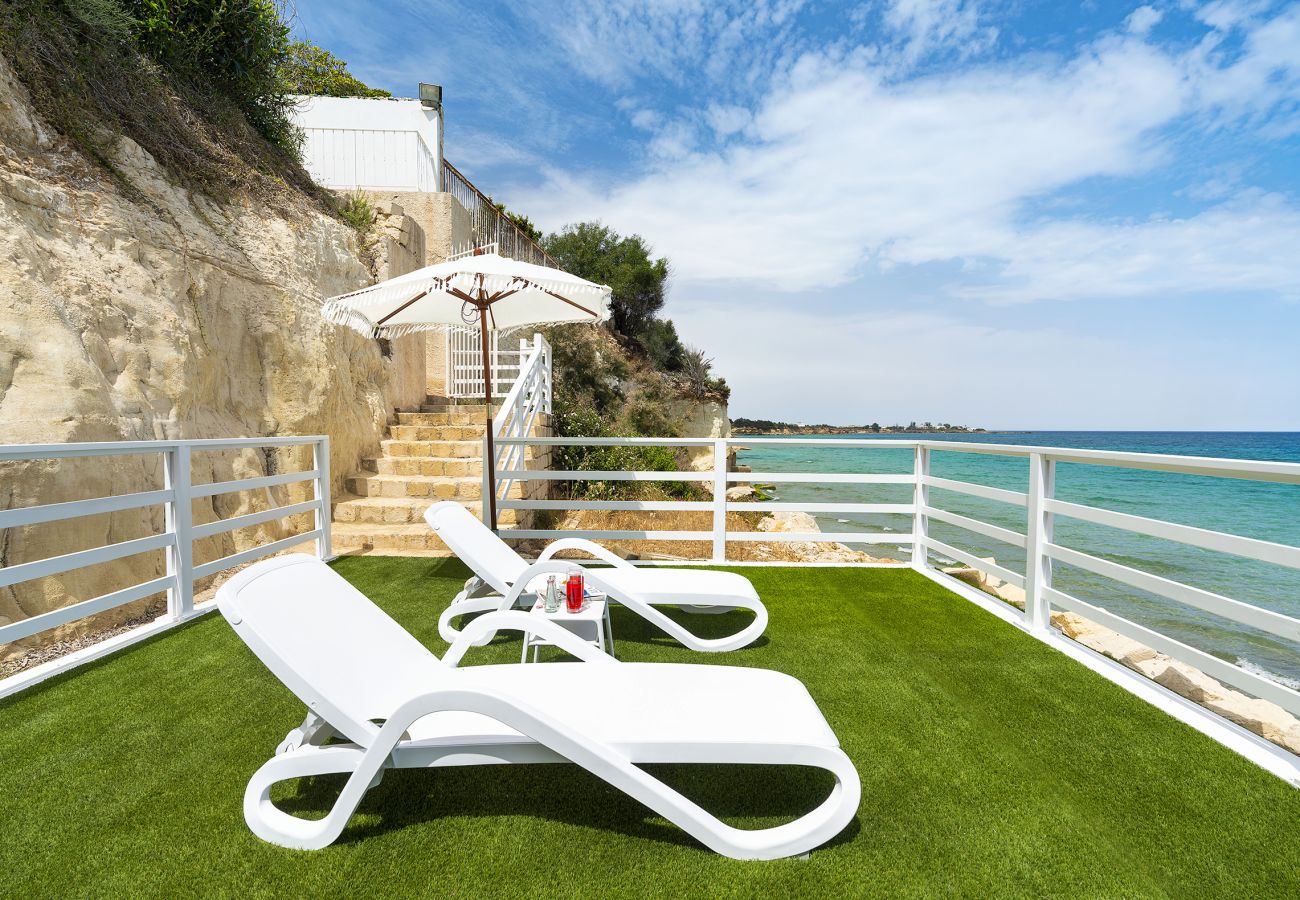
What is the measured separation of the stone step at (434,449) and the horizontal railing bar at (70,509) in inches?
178

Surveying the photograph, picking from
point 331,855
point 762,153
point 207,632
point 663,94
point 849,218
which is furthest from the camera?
point 663,94

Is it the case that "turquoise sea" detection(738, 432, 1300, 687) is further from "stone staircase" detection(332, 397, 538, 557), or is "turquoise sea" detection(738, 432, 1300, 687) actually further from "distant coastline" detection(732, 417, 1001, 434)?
"distant coastline" detection(732, 417, 1001, 434)

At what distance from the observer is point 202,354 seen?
6.43 meters

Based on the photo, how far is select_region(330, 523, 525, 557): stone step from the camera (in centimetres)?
666

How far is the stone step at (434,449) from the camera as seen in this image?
8.53 metres

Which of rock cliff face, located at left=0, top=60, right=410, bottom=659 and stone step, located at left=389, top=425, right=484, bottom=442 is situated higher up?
rock cliff face, located at left=0, top=60, right=410, bottom=659

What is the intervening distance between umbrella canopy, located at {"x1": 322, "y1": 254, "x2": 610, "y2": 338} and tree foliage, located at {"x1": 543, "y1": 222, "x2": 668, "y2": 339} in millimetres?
12000

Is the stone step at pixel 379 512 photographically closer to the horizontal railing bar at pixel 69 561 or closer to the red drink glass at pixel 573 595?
the horizontal railing bar at pixel 69 561

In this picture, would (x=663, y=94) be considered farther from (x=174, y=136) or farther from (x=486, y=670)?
(x=486, y=670)

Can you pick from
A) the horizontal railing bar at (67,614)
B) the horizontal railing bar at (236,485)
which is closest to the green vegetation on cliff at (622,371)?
the horizontal railing bar at (236,485)

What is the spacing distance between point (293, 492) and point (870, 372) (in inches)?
629

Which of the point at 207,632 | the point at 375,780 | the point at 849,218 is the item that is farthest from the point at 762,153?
the point at 375,780

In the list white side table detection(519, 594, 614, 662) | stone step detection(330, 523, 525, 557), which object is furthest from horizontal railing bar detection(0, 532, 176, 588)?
stone step detection(330, 523, 525, 557)

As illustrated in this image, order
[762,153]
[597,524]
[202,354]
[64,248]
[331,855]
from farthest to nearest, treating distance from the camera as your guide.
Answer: [762,153] → [597,524] → [202,354] → [64,248] → [331,855]
